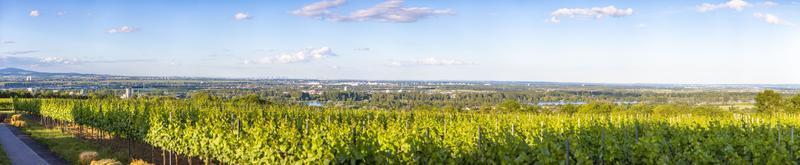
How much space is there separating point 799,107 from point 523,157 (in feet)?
231

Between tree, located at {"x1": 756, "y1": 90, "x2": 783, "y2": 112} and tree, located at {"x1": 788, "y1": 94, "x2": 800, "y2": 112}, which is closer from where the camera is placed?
tree, located at {"x1": 788, "y1": 94, "x2": 800, "y2": 112}

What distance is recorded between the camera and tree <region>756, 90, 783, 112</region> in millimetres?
66431

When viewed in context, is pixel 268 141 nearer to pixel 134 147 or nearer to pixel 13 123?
pixel 134 147

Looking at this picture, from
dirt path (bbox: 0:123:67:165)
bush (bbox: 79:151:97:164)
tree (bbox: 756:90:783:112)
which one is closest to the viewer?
bush (bbox: 79:151:97:164)

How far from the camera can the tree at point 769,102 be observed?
66.4 meters

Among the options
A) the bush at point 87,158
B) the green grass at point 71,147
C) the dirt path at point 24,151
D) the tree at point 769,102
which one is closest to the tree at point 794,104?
the tree at point 769,102

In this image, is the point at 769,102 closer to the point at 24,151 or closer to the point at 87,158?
the point at 87,158

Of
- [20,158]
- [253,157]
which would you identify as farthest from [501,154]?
[20,158]

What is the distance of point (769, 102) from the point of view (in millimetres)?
67375

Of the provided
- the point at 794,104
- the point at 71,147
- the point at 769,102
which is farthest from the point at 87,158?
the point at 769,102

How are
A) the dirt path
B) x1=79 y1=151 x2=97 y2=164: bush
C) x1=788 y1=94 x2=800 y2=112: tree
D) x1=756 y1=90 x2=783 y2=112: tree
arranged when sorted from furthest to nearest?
x1=756 y1=90 x2=783 y2=112: tree < x1=788 y1=94 x2=800 y2=112: tree < the dirt path < x1=79 y1=151 x2=97 y2=164: bush

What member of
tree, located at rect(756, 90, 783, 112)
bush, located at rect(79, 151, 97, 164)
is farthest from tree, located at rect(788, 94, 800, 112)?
bush, located at rect(79, 151, 97, 164)

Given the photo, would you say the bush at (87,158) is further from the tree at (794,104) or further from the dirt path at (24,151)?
the tree at (794,104)

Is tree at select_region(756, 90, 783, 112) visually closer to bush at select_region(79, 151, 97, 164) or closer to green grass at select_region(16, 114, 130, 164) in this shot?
green grass at select_region(16, 114, 130, 164)
